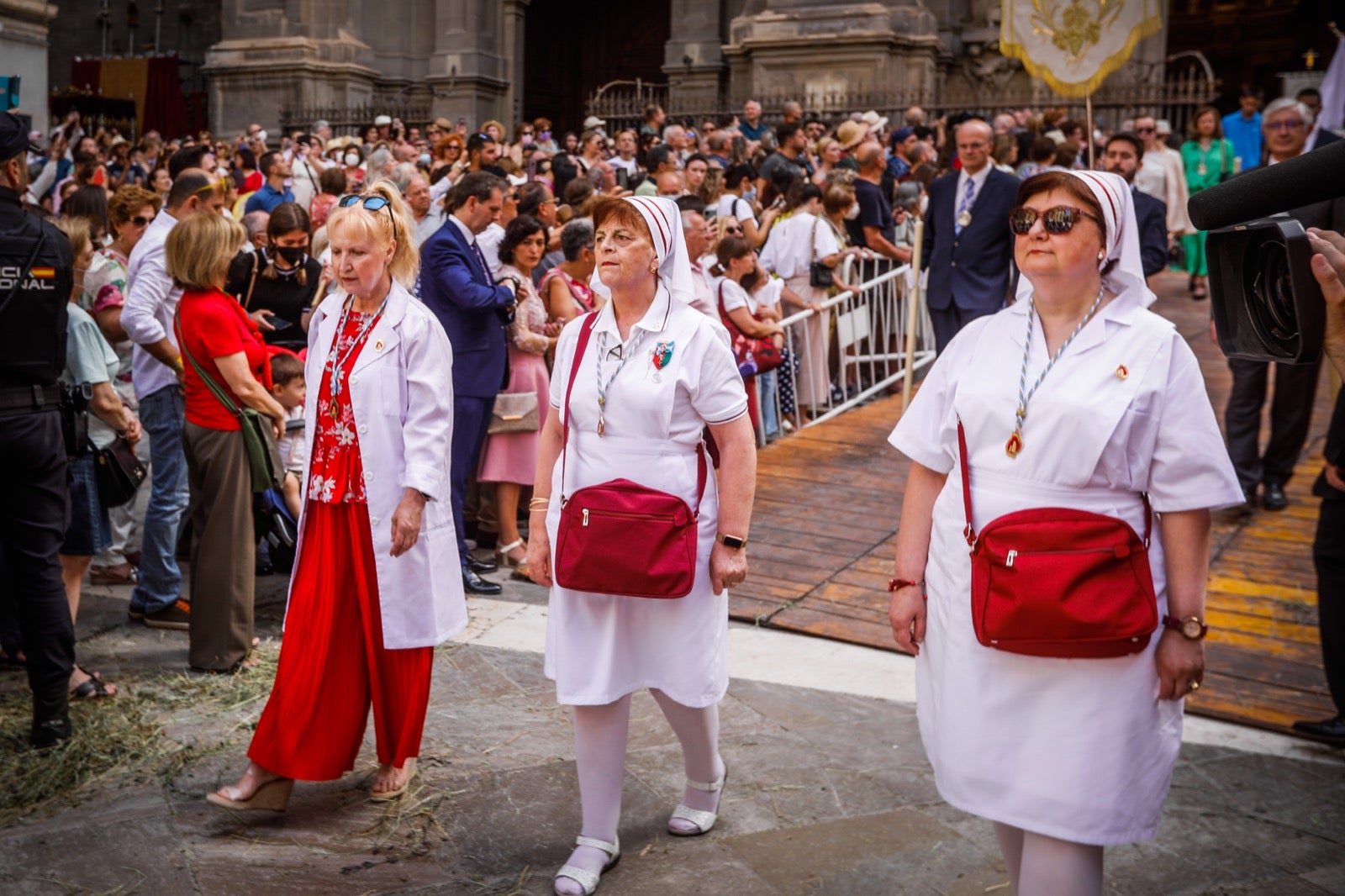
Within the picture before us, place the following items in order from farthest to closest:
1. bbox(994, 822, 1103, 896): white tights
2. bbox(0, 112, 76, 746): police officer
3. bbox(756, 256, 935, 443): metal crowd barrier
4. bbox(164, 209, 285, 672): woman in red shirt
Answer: bbox(756, 256, 935, 443): metal crowd barrier < bbox(164, 209, 285, 672): woman in red shirt < bbox(0, 112, 76, 746): police officer < bbox(994, 822, 1103, 896): white tights

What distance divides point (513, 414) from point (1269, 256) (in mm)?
5079

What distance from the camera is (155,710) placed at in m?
5.16

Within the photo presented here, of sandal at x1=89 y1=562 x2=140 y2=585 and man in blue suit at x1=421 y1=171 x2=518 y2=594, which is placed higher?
man in blue suit at x1=421 y1=171 x2=518 y2=594

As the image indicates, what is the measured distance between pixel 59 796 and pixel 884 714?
2948 millimetres

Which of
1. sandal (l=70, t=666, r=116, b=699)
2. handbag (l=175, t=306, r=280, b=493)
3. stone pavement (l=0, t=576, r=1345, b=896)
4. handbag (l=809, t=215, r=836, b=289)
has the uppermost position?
handbag (l=809, t=215, r=836, b=289)

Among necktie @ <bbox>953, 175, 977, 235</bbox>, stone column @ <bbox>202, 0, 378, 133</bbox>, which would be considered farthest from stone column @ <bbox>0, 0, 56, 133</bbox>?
stone column @ <bbox>202, 0, 378, 133</bbox>

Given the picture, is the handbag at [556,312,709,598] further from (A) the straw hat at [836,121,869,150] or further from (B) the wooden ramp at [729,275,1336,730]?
(A) the straw hat at [836,121,869,150]

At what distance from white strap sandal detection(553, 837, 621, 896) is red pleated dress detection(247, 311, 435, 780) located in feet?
2.47

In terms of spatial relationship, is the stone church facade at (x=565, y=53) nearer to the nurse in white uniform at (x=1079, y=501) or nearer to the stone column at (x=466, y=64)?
the stone column at (x=466, y=64)

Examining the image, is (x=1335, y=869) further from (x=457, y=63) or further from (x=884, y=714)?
(x=457, y=63)

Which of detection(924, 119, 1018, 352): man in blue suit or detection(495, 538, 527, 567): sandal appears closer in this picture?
detection(495, 538, 527, 567): sandal

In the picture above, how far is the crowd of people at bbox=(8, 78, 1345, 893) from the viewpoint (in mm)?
3033

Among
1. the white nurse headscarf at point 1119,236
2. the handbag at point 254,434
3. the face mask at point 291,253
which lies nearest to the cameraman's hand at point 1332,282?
the white nurse headscarf at point 1119,236

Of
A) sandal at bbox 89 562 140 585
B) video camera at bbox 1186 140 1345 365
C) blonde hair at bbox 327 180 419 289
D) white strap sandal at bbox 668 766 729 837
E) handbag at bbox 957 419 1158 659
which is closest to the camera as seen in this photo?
video camera at bbox 1186 140 1345 365
